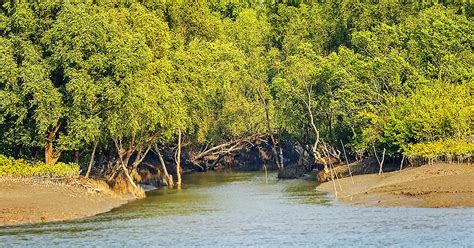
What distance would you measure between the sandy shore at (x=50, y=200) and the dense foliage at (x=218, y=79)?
3.42m

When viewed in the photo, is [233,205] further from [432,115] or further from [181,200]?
[432,115]

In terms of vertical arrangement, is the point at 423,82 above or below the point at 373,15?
below

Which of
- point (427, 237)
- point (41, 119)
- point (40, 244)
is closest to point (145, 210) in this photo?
point (41, 119)

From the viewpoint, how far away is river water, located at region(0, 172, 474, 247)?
140 feet

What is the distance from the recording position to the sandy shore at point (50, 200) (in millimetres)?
52469

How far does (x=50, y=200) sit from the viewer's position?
2189 inches

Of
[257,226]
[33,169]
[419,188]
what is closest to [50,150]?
[33,169]

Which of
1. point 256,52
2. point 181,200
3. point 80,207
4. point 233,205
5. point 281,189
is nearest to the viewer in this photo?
point 80,207

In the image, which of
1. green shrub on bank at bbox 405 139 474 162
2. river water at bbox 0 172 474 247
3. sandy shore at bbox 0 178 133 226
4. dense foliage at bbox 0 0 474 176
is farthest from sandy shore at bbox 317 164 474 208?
sandy shore at bbox 0 178 133 226

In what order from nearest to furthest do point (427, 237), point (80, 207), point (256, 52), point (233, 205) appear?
point (427, 237)
point (80, 207)
point (233, 205)
point (256, 52)

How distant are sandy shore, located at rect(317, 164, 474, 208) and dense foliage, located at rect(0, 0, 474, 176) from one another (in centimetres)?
248

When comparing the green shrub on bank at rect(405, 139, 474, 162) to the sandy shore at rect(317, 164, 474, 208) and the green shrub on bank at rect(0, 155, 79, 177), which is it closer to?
the sandy shore at rect(317, 164, 474, 208)

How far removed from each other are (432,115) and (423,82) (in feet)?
28.6

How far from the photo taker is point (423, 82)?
76.5 meters
